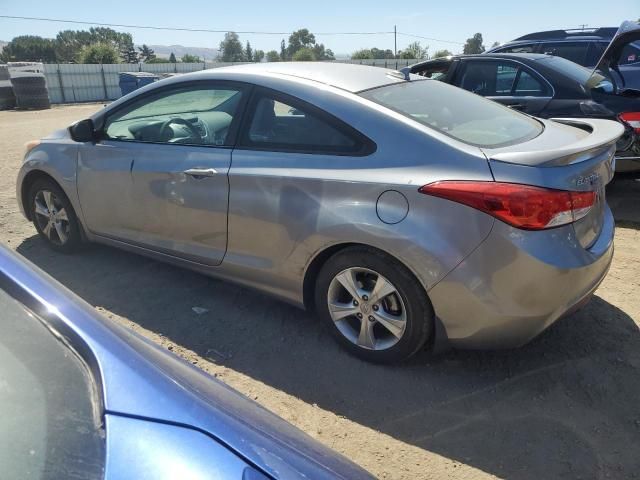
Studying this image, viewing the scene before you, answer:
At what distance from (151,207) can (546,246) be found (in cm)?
250

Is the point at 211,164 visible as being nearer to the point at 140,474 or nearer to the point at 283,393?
the point at 283,393

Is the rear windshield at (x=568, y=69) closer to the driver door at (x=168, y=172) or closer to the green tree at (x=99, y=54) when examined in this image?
the driver door at (x=168, y=172)

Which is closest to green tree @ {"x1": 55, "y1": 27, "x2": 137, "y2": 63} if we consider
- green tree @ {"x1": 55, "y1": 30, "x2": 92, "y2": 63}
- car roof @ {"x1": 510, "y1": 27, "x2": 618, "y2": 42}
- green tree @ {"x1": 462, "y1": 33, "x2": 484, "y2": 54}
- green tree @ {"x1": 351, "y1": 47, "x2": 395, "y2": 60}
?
green tree @ {"x1": 55, "y1": 30, "x2": 92, "y2": 63}

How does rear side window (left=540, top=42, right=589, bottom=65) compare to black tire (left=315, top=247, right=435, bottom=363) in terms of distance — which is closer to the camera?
black tire (left=315, top=247, right=435, bottom=363)

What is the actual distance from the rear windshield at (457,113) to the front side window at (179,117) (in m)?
1.00

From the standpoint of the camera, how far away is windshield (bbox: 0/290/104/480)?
3.55 feet

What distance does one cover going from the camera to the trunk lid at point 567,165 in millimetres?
2506

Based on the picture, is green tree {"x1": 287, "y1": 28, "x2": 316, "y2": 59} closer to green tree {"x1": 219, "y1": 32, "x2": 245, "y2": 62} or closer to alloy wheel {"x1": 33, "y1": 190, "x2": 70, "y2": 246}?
green tree {"x1": 219, "y1": 32, "x2": 245, "y2": 62}

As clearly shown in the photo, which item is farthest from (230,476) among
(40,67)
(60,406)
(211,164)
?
(40,67)

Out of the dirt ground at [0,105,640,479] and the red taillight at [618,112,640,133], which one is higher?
the red taillight at [618,112,640,133]

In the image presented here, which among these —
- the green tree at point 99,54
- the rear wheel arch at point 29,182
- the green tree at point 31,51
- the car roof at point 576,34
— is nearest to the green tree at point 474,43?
the green tree at point 99,54

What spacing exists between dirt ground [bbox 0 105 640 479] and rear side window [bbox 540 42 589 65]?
256 inches

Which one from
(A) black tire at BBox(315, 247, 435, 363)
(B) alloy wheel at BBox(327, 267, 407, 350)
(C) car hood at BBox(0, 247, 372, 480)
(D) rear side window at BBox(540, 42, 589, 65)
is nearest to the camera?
(C) car hood at BBox(0, 247, 372, 480)

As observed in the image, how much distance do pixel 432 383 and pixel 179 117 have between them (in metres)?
2.57
